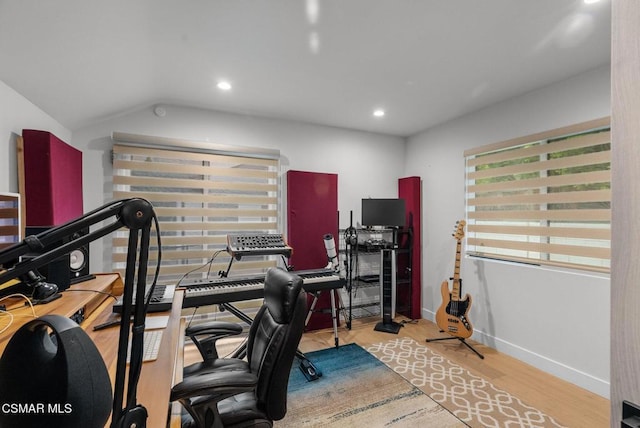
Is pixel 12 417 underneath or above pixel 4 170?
underneath

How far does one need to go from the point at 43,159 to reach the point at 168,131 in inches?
46.2

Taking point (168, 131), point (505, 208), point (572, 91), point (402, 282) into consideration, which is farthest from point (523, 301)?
point (168, 131)

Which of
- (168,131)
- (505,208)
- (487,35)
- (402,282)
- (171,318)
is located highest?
(487,35)

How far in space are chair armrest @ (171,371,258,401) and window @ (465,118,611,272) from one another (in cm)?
266

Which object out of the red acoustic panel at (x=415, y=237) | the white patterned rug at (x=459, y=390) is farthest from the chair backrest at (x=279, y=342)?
the red acoustic panel at (x=415, y=237)

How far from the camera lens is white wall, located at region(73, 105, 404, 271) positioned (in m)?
2.75

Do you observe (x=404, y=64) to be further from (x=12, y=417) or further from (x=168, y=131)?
(x=12, y=417)

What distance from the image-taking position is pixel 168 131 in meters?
2.97

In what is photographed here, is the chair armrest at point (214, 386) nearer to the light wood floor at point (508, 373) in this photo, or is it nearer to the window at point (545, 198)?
the light wood floor at point (508, 373)

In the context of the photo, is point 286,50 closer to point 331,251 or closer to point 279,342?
point 279,342

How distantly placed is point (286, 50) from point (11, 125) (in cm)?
176

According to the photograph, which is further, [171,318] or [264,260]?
[264,260]

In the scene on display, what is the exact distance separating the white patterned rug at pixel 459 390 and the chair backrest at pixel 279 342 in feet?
4.61

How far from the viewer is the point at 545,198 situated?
2.58 m
